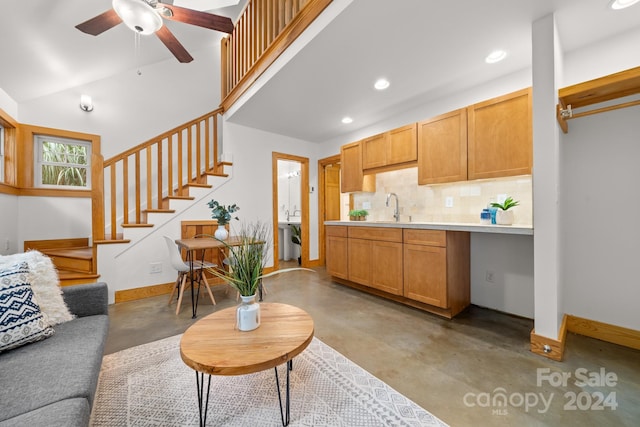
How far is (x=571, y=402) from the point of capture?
1.40m

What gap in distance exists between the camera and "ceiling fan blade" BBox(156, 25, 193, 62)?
238cm

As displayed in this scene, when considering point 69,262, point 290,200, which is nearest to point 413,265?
point 290,200

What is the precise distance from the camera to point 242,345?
117 cm

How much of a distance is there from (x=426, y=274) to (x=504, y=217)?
0.89 meters

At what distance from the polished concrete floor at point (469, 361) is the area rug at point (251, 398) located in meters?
0.17

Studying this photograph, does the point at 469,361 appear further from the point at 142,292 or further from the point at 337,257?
the point at 142,292

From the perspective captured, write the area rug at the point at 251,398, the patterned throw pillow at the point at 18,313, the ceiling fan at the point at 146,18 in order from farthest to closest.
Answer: the ceiling fan at the point at 146,18, the area rug at the point at 251,398, the patterned throw pillow at the point at 18,313

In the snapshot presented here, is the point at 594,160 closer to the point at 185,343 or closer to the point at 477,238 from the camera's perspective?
the point at 477,238

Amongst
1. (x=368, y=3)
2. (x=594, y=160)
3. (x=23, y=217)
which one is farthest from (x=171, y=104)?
(x=594, y=160)

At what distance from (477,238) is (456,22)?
→ 2095 millimetres

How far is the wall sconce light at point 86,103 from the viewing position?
362 centimetres

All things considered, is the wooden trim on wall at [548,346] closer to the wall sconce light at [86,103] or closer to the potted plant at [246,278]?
the potted plant at [246,278]

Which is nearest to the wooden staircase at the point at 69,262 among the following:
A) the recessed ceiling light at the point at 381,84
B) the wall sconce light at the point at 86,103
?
the wall sconce light at the point at 86,103

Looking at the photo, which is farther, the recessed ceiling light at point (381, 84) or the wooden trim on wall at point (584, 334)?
the recessed ceiling light at point (381, 84)
